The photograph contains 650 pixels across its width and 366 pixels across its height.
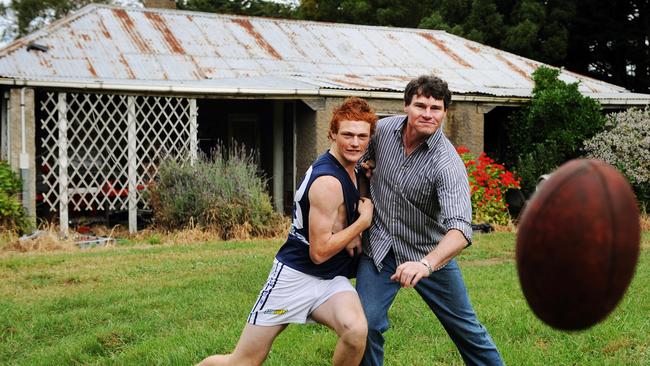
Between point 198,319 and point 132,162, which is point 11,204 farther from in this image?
point 198,319

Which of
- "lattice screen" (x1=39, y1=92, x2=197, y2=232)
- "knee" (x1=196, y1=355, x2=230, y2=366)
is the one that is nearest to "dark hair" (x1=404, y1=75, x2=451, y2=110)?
"knee" (x1=196, y1=355, x2=230, y2=366)

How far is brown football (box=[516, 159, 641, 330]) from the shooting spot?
1618 millimetres

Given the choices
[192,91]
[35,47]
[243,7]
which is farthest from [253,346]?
[243,7]

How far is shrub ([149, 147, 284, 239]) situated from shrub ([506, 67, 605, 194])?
538cm

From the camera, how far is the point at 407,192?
4.16 meters

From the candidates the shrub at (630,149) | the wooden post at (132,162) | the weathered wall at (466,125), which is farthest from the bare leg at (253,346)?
the shrub at (630,149)

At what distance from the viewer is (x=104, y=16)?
53.1ft

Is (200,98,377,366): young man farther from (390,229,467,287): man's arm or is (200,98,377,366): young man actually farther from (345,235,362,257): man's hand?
(390,229,467,287): man's arm

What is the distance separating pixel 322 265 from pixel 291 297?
8.9 inches

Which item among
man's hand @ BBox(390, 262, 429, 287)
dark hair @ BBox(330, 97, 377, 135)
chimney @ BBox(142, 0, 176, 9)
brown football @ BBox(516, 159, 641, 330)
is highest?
chimney @ BBox(142, 0, 176, 9)

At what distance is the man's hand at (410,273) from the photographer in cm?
353

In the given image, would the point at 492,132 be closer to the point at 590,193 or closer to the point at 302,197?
the point at 302,197

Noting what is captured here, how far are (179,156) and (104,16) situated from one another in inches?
191

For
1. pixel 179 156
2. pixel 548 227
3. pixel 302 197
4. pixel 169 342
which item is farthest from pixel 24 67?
pixel 548 227
